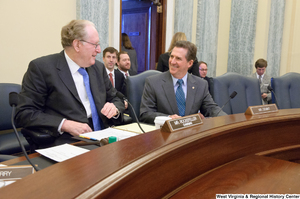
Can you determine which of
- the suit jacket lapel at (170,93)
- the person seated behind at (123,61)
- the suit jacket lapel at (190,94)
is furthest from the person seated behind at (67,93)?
the person seated behind at (123,61)

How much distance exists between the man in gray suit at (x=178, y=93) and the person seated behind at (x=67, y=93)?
482 millimetres

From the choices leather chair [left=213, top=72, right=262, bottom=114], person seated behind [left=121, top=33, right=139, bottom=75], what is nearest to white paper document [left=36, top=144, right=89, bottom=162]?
leather chair [left=213, top=72, right=262, bottom=114]

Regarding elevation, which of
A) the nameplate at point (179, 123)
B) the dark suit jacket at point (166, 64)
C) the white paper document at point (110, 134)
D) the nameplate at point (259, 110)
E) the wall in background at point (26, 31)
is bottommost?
the white paper document at point (110, 134)

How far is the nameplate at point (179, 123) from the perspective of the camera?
1.03 metres

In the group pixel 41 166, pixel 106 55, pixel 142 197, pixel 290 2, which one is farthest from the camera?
pixel 290 2

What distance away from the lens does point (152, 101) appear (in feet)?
7.81

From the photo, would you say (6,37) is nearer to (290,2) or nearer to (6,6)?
(6,6)

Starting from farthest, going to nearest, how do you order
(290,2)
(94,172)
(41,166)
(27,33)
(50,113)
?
1. (290,2)
2. (27,33)
3. (50,113)
4. (41,166)
5. (94,172)

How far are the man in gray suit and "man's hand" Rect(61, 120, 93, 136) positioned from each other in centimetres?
70

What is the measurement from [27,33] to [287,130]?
2.83m

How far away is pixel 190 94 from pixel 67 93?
3.60 feet

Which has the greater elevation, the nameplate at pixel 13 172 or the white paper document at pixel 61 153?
the nameplate at pixel 13 172

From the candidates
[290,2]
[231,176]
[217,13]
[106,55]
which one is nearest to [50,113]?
[231,176]

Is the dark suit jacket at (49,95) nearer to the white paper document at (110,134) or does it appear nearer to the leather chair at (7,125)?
the white paper document at (110,134)
